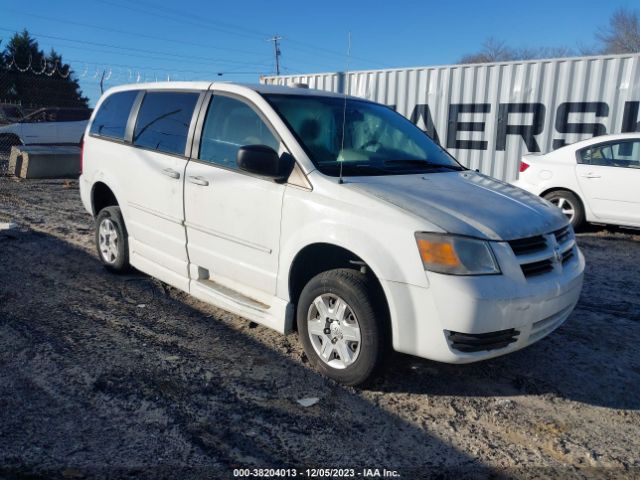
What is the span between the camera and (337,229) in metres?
3.21

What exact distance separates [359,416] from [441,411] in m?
0.49

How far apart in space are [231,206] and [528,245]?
1974 millimetres

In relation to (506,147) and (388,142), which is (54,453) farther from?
(506,147)

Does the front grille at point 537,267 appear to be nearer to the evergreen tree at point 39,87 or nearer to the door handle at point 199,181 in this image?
the door handle at point 199,181

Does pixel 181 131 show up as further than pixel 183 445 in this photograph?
Yes

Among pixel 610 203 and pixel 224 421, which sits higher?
pixel 610 203

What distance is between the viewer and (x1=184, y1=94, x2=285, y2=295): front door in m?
3.65

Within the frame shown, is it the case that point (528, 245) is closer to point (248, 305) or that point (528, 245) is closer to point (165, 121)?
point (248, 305)

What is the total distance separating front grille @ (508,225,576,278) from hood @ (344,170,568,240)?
4cm

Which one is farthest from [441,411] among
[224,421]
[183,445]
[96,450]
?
[96,450]

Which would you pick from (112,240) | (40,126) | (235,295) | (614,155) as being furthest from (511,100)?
(40,126)

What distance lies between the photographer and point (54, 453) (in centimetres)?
261

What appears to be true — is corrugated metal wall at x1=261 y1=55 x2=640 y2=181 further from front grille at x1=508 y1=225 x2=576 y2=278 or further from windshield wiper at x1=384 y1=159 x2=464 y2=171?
front grille at x1=508 y1=225 x2=576 y2=278

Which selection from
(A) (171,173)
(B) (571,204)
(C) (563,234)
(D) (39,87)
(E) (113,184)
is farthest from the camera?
(D) (39,87)
